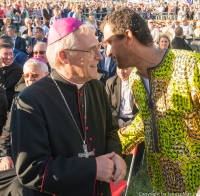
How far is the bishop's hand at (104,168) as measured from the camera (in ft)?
7.57

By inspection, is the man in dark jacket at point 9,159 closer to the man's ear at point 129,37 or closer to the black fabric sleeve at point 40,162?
the black fabric sleeve at point 40,162

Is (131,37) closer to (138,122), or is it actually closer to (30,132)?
(138,122)

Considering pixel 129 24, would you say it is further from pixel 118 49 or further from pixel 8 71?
pixel 8 71

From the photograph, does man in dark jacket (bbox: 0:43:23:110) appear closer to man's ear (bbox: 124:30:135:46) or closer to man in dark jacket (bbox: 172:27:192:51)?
man's ear (bbox: 124:30:135:46)

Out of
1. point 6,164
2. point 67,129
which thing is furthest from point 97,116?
point 6,164

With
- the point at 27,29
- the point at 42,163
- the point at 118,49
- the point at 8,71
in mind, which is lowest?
the point at 27,29

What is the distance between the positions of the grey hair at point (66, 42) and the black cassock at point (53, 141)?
0.15 m

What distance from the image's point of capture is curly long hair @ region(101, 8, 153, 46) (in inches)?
105

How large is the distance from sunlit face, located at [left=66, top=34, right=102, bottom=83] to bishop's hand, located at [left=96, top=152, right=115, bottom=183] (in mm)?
579

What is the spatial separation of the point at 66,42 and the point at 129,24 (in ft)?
1.72

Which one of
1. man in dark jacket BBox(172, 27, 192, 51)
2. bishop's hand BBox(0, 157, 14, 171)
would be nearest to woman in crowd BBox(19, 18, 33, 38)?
man in dark jacket BBox(172, 27, 192, 51)

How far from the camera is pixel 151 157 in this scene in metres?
2.90

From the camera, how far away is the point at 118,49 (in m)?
2.71

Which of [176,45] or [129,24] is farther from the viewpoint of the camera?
[176,45]
